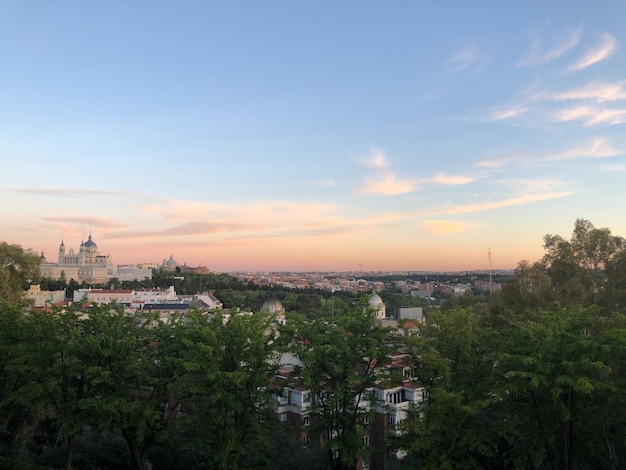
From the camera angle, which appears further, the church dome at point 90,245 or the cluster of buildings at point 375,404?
the church dome at point 90,245

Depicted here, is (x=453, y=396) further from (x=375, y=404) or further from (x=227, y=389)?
(x=227, y=389)

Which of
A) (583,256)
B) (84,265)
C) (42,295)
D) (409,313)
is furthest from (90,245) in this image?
(583,256)

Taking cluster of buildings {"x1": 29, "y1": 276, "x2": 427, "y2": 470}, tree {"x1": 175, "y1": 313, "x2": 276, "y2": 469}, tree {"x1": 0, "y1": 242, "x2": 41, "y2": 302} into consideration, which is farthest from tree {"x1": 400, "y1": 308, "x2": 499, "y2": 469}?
tree {"x1": 0, "y1": 242, "x2": 41, "y2": 302}

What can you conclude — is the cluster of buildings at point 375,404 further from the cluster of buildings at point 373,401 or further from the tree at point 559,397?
the tree at point 559,397

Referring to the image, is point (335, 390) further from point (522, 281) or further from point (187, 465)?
point (522, 281)

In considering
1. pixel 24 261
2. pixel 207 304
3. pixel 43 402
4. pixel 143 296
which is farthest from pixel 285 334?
pixel 143 296

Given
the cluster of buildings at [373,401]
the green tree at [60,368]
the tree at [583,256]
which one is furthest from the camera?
the tree at [583,256]

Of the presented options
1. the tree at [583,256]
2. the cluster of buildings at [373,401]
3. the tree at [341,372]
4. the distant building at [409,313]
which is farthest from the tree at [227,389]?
the distant building at [409,313]
